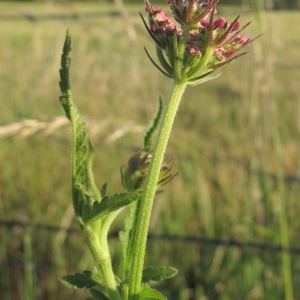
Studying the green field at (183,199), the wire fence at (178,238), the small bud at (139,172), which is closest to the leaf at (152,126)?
the small bud at (139,172)

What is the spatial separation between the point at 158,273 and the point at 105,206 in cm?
9

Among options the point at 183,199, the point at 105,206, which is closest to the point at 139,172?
the point at 105,206

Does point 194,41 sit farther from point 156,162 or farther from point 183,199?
point 183,199

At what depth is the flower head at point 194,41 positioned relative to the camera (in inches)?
15.2

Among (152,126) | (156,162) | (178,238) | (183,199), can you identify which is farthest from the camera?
(183,199)

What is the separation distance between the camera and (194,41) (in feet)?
1.28

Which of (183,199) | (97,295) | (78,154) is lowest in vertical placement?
(183,199)

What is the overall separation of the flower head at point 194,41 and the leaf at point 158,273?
0.56ft

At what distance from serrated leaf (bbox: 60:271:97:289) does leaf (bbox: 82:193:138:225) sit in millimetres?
50

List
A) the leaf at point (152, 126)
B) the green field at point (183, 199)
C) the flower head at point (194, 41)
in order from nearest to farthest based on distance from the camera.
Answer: the flower head at point (194, 41)
the leaf at point (152, 126)
the green field at point (183, 199)

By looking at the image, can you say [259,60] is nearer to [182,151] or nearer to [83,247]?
[83,247]

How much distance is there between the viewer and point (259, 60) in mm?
1368

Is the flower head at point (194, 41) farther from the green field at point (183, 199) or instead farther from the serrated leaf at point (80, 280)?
the green field at point (183, 199)

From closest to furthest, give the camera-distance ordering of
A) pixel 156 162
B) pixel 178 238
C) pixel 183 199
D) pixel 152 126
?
1. pixel 156 162
2. pixel 152 126
3. pixel 178 238
4. pixel 183 199
